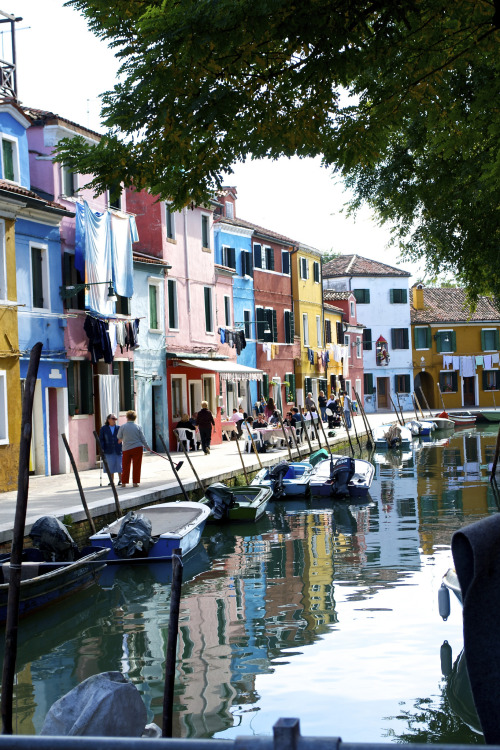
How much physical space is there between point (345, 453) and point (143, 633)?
81.9 ft

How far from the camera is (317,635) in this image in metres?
10.1

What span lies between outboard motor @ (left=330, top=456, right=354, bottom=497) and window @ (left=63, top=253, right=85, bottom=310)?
7998 millimetres

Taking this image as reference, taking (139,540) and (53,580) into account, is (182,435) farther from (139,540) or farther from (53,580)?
(53,580)

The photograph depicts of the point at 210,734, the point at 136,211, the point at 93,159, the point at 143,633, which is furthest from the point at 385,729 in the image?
the point at 136,211

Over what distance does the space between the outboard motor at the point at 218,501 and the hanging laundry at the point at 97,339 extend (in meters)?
7.33

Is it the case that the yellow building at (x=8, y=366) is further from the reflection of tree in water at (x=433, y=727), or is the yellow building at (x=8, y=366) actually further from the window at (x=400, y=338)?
the window at (x=400, y=338)

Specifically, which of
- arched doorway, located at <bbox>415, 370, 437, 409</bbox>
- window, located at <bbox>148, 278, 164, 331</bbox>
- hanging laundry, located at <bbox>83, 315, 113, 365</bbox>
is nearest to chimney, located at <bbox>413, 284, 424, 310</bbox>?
arched doorway, located at <bbox>415, 370, 437, 409</bbox>

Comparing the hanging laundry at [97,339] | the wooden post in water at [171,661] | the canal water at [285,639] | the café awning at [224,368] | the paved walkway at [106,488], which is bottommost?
the canal water at [285,639]

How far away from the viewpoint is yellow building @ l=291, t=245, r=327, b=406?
157ft

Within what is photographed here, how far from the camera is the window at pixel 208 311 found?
36031 millimetres

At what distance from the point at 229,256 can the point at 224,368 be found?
8.21 m

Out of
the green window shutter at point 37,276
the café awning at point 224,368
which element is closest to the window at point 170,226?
the café awning at point 224,368

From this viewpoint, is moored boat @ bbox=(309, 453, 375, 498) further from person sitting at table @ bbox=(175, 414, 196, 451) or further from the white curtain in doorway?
person sitting at table @ bbox=(175, 414, 196, 451)

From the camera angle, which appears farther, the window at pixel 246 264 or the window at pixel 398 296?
the window at pixel 398 296
